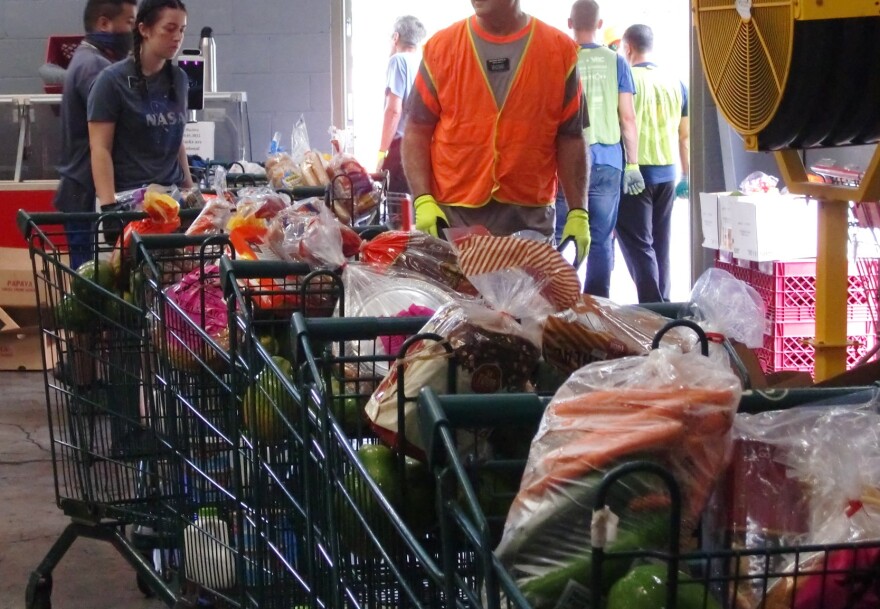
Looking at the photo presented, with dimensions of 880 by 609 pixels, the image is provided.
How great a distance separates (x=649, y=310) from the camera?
5.01 ft

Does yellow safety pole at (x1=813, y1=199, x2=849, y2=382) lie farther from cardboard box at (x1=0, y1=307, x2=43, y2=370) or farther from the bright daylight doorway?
the bright daylight doorway

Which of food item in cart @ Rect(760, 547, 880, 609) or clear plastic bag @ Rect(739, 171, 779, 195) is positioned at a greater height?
clear plastic bag @ Rect(739, 171, 779, 195)

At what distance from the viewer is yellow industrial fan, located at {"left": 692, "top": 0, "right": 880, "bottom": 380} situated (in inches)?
75.3

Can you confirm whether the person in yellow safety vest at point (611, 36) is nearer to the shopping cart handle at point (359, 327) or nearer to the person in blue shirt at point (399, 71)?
the person in blue shirt at point (399, 71)

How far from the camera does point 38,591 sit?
9.70 ft

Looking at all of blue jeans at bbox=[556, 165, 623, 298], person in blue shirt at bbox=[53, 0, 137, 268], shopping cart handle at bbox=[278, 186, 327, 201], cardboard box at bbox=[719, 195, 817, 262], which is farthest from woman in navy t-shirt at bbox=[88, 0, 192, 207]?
blue jeans at bbox=[556, 165, 623, 298]

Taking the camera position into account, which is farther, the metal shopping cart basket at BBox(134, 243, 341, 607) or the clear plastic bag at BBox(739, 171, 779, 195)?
the clear plastic bag at BBox(739, 171, 779, 195)

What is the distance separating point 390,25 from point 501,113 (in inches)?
179

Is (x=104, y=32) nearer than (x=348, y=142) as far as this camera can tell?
Yes

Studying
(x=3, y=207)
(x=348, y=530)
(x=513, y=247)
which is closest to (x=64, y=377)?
(x=513, y=247)

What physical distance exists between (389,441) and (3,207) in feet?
18.2

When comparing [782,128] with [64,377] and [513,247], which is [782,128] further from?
[64,377]

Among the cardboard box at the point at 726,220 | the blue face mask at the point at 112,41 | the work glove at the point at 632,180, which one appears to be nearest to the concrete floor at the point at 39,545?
the blue face mask at the point at 112,41

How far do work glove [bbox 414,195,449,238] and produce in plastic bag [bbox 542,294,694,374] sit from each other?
1673 mm
